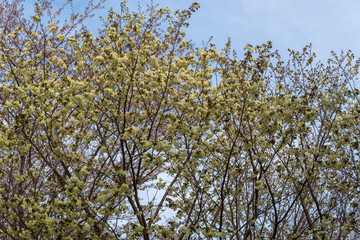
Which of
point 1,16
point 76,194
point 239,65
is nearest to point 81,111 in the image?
point 76,194

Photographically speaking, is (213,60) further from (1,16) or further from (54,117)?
(1,16)

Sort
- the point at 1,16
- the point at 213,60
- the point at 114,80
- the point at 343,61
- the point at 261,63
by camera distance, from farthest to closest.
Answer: the point at 1,16 → the point at 343,61 → the point at 213,60 → the point at 261,63 → the point at 114,80

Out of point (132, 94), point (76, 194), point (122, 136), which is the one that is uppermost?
point (132, 94)

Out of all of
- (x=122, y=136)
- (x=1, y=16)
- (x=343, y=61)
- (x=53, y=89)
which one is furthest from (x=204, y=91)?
(x=1, y=16)

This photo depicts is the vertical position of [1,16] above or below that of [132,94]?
above

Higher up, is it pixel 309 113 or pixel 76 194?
pixel 309 113

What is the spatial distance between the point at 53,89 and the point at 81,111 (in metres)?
→ 0.51

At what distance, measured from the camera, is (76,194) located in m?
5.07

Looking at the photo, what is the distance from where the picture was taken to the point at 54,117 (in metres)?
5.70

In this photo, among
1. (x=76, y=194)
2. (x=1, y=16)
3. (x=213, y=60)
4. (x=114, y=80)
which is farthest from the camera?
(x=1, y=16)

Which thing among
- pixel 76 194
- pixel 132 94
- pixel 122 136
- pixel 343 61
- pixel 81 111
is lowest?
pixel 76 194

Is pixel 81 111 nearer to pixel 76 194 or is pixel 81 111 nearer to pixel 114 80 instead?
pixel 114 80

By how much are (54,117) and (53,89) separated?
62 centimetres

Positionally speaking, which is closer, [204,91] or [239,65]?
[204,91]
